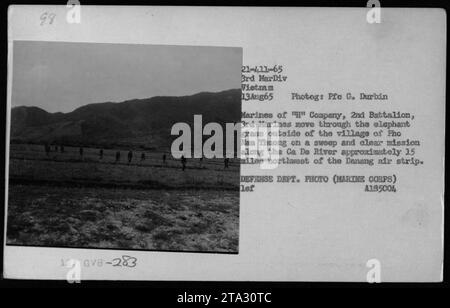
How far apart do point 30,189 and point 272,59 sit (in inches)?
32.6

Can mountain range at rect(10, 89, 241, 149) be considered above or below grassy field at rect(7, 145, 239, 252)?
above

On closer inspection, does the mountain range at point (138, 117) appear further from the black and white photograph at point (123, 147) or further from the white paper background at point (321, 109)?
the white paper background at point (321, 109)

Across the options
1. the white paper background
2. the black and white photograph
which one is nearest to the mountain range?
the black and white photograph

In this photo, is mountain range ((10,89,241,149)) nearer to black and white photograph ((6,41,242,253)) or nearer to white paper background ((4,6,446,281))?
black and white photograph ((6,41,242,253))

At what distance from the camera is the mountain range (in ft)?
4.98

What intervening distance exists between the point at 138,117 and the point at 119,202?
262mm

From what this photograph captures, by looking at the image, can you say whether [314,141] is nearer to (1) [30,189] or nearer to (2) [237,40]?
(2) [237,40]

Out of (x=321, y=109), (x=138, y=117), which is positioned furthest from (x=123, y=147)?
(x=321, y=109)

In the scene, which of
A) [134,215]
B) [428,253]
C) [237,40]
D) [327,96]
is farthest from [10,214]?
[428,253]

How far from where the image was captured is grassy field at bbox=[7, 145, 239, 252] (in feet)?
5.01

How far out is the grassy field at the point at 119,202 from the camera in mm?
1528

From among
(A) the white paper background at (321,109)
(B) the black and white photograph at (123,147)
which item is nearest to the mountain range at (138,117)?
(B) the black and white photograph at (123,147)

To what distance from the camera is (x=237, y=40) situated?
5.01ft
